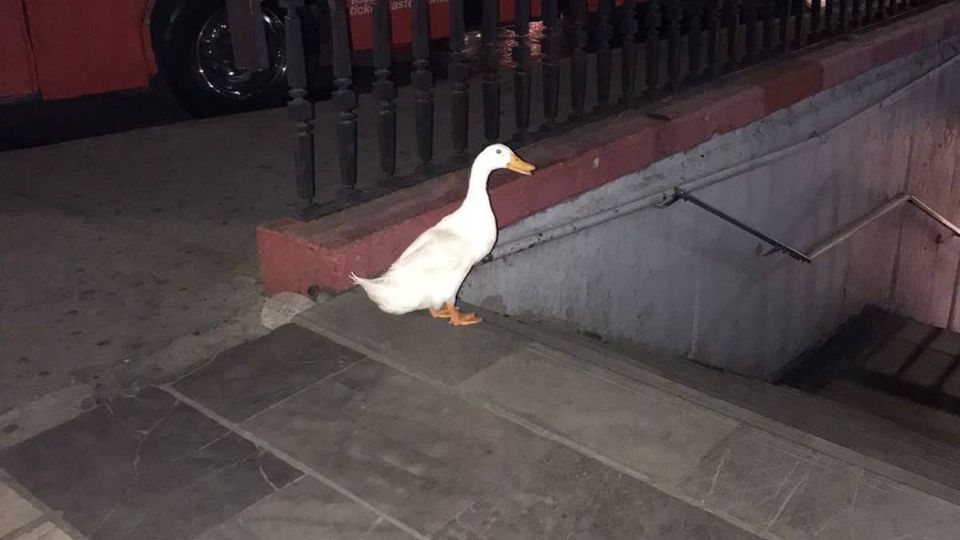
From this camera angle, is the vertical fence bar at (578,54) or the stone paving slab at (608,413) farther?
the vertical fence bar at (578,54)

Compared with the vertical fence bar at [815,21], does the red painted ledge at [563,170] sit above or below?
below

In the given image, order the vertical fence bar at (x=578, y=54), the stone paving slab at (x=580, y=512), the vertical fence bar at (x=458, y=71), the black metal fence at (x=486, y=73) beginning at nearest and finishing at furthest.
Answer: the stone paving slab at (x=580, y=512), the black metal fence at (x=486, y=73), the vertical fence bar at (x=458, y=71), the vertical fence bar at (x=578, y=54)

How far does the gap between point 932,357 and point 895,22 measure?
2.61 metres

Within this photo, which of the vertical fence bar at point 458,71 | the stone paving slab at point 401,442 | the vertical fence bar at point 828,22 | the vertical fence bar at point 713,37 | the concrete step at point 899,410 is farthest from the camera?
the vertical fence bar at point 828,22

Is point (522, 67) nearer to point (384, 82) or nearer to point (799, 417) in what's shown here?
point (384, 82)

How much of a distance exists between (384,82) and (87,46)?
299cm

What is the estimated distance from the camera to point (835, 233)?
6.80 meters

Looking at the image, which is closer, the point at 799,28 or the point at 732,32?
the point at 732,32

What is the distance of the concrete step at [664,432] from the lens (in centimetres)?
222

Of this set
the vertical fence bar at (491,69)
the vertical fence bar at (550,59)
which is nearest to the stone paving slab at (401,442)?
the vertical fence bar at (491,69)

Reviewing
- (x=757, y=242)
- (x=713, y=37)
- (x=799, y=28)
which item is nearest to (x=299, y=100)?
(x=713, y=37)

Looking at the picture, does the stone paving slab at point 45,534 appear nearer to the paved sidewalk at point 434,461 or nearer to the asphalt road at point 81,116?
the paved sidewalk at point 434,461

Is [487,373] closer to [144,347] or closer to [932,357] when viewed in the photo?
[144,347]

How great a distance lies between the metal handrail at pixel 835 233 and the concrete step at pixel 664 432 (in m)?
1.72
